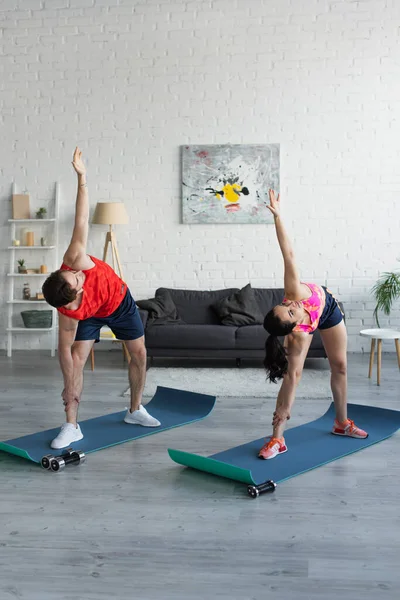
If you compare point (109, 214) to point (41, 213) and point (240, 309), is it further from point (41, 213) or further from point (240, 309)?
point (240, 309)

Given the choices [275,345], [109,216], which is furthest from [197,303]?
[275,345]

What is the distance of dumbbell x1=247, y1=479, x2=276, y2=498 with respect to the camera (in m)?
3.31

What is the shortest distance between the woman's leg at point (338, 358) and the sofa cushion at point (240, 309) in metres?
2.74

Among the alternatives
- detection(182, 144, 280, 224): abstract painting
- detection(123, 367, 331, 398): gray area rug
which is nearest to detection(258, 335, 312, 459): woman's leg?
detection(123, 367, 331, 398): gray area rug

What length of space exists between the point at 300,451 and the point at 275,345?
0.69 meters

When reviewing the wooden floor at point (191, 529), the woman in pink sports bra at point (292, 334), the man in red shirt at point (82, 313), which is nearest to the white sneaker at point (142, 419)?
the man in red shirt at point (82, 313)

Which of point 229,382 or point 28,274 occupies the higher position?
point 28,274

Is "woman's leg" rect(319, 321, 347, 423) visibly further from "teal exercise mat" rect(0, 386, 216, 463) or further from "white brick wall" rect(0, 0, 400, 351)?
"white brick wall" rect(0, 0, 400, 351)

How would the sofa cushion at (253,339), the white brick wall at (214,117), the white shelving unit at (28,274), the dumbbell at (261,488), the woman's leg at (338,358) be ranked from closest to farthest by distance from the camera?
1. the dumbbell at (261,488)
2. the woman's leg at (338,358)
3. the sofa cushion at (253,339)
4. the white brick wall at (214,117)
5. the white shelving unit at (28,274)

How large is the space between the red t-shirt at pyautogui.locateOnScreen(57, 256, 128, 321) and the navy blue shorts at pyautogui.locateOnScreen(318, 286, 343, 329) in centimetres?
119

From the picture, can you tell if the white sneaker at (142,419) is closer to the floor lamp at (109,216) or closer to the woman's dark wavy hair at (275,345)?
the woman's dark wavy hair at (275,345)

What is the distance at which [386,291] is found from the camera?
7.14m

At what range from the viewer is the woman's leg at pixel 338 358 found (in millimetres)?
4094

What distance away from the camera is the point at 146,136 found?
7.55m
